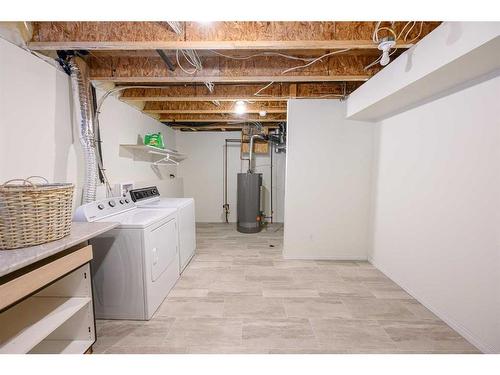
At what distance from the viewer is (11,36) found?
56.1 inches

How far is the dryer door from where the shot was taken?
5.98 feet

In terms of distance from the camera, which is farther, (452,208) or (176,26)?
(452,208)

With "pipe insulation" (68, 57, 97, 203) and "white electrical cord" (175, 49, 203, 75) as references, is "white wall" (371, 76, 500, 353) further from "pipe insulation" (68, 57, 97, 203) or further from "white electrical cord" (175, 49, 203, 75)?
"pipe insulation" (68, 57, 97, 203)

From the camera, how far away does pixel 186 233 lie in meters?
2.72

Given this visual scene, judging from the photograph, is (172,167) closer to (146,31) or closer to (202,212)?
(202,212)

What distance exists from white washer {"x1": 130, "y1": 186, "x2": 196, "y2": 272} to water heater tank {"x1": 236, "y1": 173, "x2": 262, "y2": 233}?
4.47 feet

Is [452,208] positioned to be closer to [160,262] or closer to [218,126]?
[160,262]

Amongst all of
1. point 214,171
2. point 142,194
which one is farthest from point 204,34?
point 214,171

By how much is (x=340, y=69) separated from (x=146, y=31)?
167 cm

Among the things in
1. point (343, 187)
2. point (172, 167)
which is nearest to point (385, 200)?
point (343, 187)

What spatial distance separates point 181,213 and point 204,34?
1.79m

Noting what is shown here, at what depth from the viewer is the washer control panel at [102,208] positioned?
1.67 m

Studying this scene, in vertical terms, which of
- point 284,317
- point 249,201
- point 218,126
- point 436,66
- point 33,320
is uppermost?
point 218,126

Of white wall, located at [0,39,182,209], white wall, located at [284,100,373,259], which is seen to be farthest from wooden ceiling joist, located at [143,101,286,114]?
white wall, located at [0,39,182,209]
